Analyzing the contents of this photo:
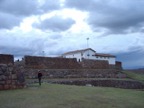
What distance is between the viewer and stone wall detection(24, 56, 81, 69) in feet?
96.7

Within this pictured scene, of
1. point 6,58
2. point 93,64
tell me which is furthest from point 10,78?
point 93,64

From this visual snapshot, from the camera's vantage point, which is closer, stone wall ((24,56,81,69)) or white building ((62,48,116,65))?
stone wall ((24,56,81,69))

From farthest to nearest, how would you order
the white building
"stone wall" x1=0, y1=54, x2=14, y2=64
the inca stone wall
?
the white building → "stone wall" x1=0, y1=54, x2=14, y2=64 → the inca stone wall

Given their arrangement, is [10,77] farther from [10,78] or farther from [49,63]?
[49,63]

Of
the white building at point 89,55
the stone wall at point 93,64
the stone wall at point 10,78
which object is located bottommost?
the stone wall at point 10,78

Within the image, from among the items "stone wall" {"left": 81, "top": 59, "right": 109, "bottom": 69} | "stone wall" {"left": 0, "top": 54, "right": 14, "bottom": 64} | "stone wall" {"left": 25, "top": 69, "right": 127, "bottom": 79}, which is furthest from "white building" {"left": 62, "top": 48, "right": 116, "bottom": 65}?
"stone wall" {"left": 0, "top": 54, "right": 14, "bottom": 64}

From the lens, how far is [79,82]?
87.6 feet

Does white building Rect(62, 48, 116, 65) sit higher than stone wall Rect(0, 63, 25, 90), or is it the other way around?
white building Rect(62, 48, 116, 65)

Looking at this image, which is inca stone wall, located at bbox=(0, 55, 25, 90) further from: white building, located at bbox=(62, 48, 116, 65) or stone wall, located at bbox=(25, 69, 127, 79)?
white building, located at bbox=(62, 48, 116, 65)

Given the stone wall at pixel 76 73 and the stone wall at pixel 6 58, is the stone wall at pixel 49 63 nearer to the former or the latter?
the stone wall at pixel 76 73

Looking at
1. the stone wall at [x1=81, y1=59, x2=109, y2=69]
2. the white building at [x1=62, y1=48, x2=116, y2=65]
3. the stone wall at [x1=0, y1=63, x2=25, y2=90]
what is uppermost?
the white building at [x1=62, y1=48, x2=116, y2=65]

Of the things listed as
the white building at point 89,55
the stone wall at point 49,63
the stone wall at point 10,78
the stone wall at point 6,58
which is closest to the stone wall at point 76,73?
the stone wall at point 49,63

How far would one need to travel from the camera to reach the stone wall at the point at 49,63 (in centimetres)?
2948

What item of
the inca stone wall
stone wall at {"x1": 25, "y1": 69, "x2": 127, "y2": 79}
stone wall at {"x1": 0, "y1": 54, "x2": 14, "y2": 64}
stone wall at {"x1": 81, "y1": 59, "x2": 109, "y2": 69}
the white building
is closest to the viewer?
the inca stone wall
